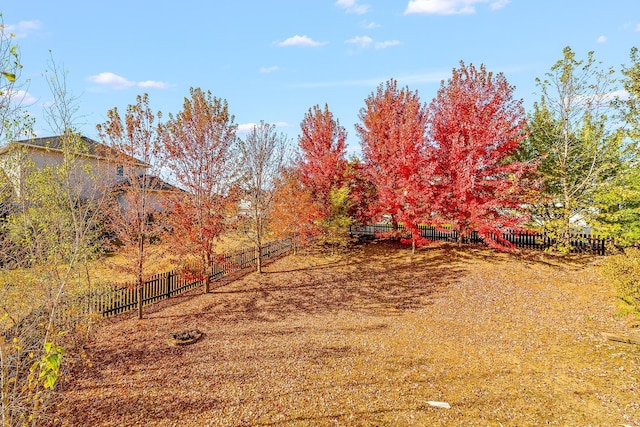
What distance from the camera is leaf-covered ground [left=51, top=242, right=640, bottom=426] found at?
7.25m

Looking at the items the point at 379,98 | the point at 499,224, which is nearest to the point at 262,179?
the point at 379,98

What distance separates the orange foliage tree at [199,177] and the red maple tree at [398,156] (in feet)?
32.4

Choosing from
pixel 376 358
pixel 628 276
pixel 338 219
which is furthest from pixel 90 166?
pixel 628 276

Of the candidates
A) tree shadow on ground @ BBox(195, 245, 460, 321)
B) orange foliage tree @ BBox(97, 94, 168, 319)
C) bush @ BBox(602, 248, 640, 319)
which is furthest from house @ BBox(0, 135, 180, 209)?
bush @ BBox(602, 248, 640, 319)

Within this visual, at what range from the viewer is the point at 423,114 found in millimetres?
23047

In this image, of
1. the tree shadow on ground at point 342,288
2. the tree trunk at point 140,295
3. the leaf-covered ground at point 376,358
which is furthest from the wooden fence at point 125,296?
the tree shadow on ground at point 342,288

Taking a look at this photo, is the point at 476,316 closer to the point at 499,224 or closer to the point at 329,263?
the point at 499,224

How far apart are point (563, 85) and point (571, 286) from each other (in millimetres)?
10905

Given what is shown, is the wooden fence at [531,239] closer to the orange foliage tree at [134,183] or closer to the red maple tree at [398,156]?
the red maple tree at [398,156]

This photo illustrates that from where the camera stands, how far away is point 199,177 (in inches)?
585

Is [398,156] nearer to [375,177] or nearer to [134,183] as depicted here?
[375,177]

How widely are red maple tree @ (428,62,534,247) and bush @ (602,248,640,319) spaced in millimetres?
6723

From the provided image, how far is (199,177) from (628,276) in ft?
51.5

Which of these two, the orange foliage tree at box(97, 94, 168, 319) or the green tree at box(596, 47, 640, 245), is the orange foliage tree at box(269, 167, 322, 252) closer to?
the orange foliage tree at box(97, 94, 168, 319)
